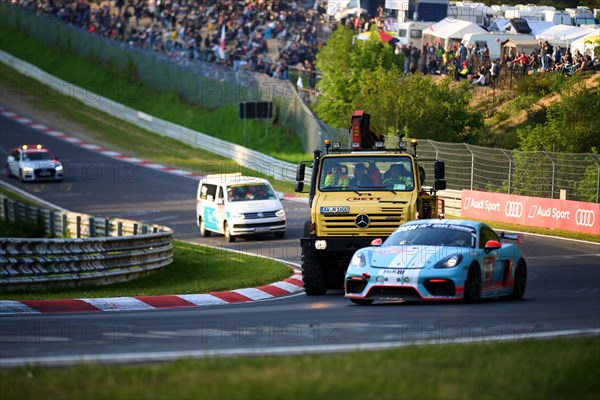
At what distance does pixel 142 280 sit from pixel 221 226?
337 inches

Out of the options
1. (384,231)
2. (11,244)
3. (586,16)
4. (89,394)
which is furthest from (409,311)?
(586,16)

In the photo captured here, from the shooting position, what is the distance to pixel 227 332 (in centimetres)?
1077

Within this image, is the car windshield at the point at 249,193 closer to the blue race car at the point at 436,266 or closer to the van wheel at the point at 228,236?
the van wheel at the point at 228,236

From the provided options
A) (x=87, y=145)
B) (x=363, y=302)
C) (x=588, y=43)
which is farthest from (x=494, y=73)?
(x=363, y=302)

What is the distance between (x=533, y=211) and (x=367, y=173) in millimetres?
12902

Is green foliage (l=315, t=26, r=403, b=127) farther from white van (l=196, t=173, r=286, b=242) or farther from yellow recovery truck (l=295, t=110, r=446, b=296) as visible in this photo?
yellow recovery truck (l=295, t=110, r=446, b=296)

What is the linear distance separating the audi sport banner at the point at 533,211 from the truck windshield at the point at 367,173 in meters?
11.1

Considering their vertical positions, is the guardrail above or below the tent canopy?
below

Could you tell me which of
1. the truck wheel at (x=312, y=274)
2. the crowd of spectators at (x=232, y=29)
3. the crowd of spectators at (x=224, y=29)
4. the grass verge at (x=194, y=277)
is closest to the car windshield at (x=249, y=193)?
the grass verge at (x=194, y=277)

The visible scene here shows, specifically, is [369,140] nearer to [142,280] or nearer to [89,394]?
[142,280]

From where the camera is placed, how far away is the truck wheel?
16625 millimetres

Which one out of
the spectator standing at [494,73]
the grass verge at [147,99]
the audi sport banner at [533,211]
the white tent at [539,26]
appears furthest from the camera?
the grass verge at [147,99]

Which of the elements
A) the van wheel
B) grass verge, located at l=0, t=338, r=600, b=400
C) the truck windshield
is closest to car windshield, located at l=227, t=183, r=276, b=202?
the van wheel

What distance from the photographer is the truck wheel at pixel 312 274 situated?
655 inches
